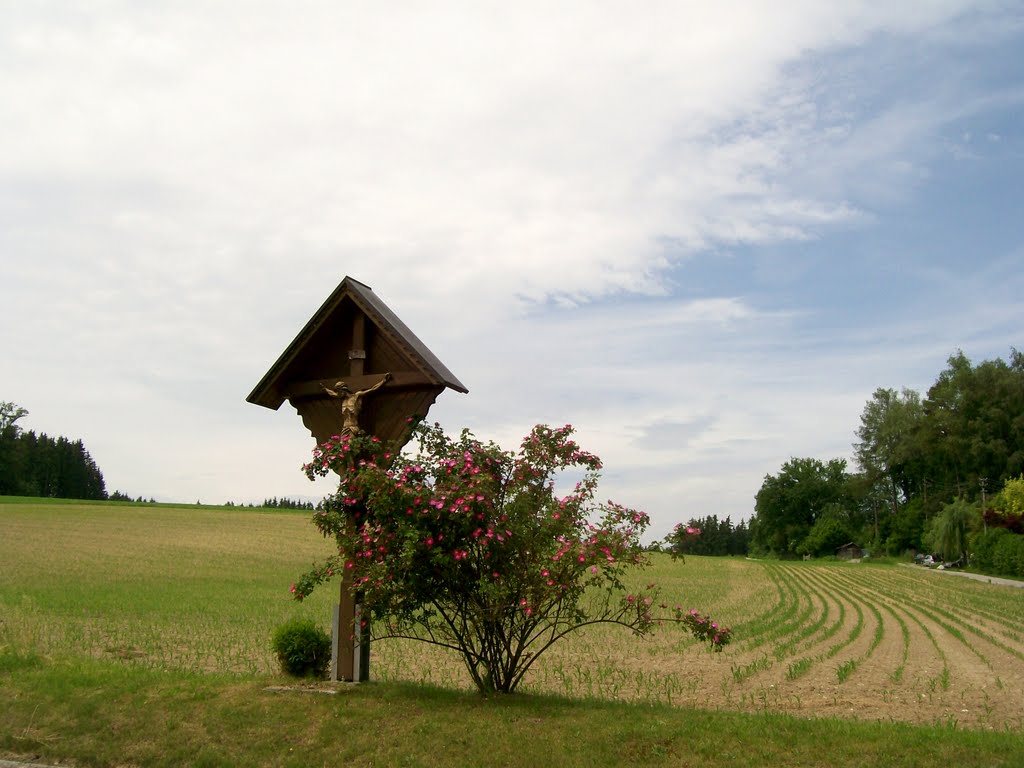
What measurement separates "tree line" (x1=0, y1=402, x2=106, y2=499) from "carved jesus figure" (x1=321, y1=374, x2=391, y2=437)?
98.6 meters

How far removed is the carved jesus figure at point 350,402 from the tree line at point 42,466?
98581 mm

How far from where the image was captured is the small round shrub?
9.88 metres

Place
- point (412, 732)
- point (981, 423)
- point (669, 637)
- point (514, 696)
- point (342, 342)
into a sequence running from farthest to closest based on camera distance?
point (981, 423), point (669, 637), point (342, 342), point (514, 696), point (412, 732)

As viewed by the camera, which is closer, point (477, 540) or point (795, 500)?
point (477, 540)

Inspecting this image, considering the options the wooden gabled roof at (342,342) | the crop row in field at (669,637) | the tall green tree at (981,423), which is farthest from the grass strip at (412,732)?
the tall green tree at (981,423)

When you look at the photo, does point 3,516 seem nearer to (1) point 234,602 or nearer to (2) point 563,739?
(1) point 234,602

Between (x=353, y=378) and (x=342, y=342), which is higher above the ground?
(x=342, y=342)

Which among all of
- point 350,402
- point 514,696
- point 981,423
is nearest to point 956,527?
point 981,423

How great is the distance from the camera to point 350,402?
992 cm

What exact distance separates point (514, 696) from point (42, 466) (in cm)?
11829

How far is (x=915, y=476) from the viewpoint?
9588 cm

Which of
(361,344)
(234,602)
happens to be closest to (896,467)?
(234,602)

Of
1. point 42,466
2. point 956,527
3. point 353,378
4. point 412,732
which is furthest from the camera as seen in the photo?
point 42,466

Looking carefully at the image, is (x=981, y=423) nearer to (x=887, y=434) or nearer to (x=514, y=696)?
(x=887, y=434)
